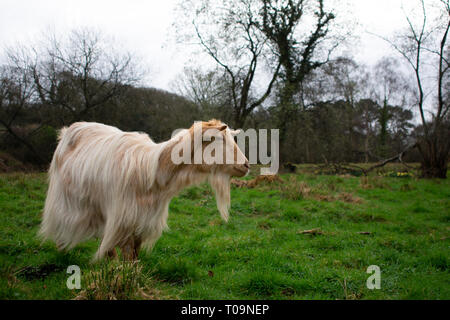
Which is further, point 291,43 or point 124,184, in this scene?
point 291,43

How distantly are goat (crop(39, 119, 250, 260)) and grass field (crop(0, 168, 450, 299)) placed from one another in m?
0.35

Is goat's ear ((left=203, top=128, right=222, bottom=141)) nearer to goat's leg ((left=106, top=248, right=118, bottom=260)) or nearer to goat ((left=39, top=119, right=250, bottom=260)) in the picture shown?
goat ((left=39, top=119, right=250, bottom=260))

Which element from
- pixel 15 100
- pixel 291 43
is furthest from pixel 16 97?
pixel 291 43

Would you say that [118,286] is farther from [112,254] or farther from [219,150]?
[219,150]

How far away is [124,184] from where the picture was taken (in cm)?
326

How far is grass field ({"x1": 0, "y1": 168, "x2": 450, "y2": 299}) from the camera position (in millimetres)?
3049

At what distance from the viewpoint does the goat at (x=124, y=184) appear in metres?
3.27

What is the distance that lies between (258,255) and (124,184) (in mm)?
2116

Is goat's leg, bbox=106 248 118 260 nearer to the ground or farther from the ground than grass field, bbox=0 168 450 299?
farther from the ground

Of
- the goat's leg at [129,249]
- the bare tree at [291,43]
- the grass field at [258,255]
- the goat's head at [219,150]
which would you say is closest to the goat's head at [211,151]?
the goat's head at [219,150]

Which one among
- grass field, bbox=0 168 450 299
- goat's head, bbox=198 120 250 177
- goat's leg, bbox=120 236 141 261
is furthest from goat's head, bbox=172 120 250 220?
grass field, bbox=0 168 450 299
